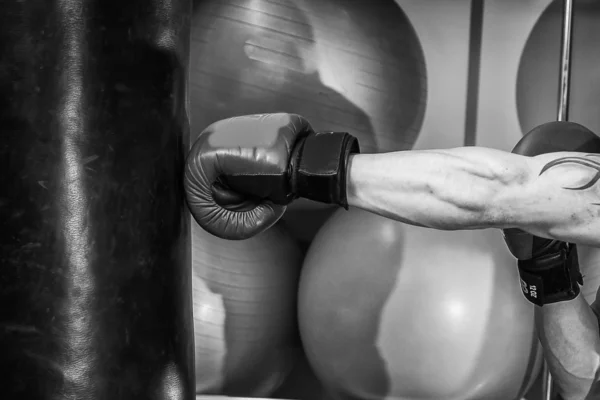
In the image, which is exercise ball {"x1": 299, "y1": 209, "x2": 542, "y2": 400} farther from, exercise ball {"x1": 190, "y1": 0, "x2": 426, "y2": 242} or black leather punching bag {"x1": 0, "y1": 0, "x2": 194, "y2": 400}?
black leather punching bag {"x1": 0, "y1": 0, "x2": 194, "y2": 400}

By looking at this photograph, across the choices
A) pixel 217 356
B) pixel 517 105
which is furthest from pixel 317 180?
pixel 517 105

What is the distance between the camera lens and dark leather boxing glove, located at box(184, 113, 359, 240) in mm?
702

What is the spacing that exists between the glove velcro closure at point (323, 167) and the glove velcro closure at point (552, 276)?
1.76ft

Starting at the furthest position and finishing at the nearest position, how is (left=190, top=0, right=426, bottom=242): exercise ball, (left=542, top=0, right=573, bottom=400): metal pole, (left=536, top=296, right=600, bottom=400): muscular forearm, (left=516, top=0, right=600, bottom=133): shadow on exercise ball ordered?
(left=516, top=0, right=600, bottom=133): shadow on exercise ball, (left=542, top=0, right=573, bottom=400): metal pole, (left=190, top=0, right=426, bottom=242): exercise ball, (left=536, top=296, right=600, bottom=400): muscular forearm

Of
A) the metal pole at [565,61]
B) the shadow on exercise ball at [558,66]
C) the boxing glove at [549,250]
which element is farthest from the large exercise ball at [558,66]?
the boxing glove at [549,250]

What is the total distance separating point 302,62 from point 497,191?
766 mm

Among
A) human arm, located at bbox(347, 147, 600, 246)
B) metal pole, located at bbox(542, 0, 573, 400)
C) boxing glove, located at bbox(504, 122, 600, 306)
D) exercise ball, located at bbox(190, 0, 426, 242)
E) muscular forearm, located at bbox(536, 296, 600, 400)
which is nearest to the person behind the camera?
human arm, located at bbox(347, 147, 600, 246)

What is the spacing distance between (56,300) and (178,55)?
0.32 m

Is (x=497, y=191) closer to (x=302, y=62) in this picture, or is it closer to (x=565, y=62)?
(x=302, y=62)

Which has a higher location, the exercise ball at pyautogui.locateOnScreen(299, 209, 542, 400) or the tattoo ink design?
the tattoo ink design

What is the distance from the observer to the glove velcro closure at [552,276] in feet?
3.55

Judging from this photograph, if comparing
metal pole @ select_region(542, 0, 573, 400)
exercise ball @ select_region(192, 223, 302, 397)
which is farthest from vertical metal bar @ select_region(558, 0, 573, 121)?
exercise ball @ select_region(192, 223, 302, 397)

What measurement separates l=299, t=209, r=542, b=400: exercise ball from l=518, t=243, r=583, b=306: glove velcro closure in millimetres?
127

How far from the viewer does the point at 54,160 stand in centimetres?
68
